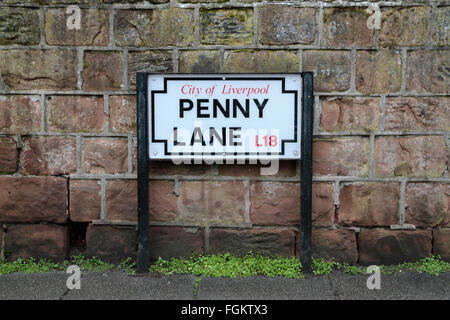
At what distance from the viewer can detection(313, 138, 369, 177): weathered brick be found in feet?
10.5

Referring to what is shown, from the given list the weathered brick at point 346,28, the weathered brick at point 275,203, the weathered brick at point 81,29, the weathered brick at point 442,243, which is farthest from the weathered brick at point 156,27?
the weathered brick at point 442,243

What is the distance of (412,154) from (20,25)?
3.18 meters

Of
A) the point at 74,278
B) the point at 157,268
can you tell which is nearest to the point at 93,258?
the point at 74,278

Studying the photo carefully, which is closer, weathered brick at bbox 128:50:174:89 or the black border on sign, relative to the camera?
the black border on sign

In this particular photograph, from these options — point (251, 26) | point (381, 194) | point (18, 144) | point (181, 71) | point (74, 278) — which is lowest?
point (74, 278)

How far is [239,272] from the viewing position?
122 inches

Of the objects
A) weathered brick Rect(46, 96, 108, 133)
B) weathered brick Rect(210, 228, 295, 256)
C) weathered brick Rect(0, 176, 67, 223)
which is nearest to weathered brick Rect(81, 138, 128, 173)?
weathered brick Rect(46, 96, 108, 133)

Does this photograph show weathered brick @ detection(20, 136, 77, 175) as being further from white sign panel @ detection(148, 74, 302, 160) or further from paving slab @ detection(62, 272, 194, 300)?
paving slab @ detection(62, 272, 194, 300)

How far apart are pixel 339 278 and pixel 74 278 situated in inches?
76.4

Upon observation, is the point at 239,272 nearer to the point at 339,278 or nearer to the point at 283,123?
the point at 339,278

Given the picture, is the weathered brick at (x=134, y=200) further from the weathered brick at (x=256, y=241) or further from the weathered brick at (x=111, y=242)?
the weathered brick at (x=256, y=241)

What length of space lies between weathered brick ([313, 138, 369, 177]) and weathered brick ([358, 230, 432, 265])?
0.52m

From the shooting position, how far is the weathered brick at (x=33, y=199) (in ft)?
10.8

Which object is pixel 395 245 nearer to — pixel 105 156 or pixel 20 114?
pixel 105 156
